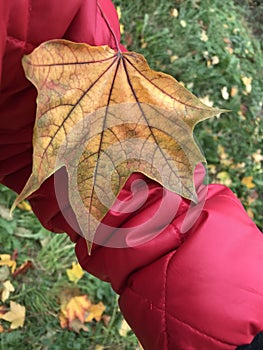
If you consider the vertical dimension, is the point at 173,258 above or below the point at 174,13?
above

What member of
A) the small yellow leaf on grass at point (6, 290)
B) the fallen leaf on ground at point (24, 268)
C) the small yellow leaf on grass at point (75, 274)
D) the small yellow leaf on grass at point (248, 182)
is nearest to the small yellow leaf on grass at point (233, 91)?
the small yellow leaf on grass at point (248, 182)

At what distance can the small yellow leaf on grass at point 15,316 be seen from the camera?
1846mm

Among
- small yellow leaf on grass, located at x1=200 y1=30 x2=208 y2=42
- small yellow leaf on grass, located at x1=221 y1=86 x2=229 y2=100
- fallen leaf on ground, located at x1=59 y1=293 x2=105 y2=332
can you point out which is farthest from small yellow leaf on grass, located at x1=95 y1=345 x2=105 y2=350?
small yellow leaf on grass, located at x1=200 y1=30 x2=208 y2=42

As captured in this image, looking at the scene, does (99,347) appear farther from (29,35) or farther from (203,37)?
(203,37)

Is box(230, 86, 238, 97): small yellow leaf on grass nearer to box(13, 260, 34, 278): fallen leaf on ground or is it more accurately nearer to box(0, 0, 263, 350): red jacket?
box(13, 260, 34, 278): fallen leaf on ground

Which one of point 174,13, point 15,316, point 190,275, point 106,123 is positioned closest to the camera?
point 106,123

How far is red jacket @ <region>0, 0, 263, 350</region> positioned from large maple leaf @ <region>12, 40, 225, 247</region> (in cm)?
14

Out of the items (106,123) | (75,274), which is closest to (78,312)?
(75,274)

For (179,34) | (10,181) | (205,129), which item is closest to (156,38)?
(179,34)

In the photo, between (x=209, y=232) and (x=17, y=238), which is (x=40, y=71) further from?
(x=17, y=238)

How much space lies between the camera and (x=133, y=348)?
78.8 inches

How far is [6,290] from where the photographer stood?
189cm

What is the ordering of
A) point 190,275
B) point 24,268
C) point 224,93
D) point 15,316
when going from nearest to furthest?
point 190,275, point 15,316, point 24,268, point 224,93

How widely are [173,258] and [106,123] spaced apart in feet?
1.15
